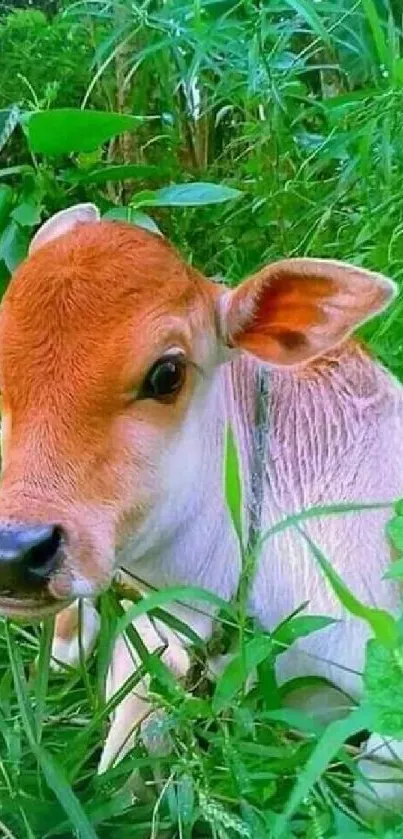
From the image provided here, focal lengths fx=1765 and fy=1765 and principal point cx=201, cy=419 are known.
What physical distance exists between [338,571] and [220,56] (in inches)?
59.1

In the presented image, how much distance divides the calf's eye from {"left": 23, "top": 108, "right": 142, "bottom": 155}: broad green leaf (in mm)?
746

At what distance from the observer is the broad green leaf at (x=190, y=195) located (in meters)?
3.02

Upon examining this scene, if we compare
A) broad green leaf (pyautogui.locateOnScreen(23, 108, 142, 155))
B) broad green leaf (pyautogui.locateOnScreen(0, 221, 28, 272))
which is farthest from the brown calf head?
broad green leaf (pyautogui.locateOnScreen(0, 221, 28, 272))

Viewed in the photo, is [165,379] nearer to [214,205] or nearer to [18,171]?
[18,171]

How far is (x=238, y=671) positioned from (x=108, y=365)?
41 cm

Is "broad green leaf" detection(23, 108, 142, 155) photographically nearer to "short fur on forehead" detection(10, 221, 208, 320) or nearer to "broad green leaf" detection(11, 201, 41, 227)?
"broad green leaf" detection(11, 201, 41, 227)

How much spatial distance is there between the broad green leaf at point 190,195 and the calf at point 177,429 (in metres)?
0.45

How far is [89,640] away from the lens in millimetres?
2672

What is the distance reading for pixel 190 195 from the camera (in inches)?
121

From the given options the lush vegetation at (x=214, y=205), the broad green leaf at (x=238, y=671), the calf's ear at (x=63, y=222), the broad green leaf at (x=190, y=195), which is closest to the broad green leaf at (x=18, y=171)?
the lush vegetation at (x=214, y=205)

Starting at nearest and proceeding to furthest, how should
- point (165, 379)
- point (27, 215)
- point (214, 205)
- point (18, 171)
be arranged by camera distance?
point (165, 379)
point (27, 215)
point (18, 171)
point (214, 205)

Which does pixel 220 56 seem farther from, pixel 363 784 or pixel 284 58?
pixel 363 784

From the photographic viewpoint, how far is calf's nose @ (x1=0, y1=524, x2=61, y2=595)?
6.51ft

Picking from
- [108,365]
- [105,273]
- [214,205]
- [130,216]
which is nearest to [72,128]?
[130,216]
